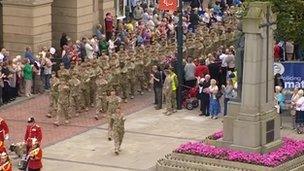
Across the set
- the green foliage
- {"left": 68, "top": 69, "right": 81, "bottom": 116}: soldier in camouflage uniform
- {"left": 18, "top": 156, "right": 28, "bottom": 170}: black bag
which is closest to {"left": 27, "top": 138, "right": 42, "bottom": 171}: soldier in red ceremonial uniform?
{"left": 18, "top": 156, "right": 28, "bottom": 170}: black bag

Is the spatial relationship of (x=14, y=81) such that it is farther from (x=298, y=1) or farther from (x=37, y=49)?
(x=298, y=1)

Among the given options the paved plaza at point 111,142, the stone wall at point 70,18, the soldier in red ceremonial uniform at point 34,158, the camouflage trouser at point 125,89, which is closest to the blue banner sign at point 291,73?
the paved plaza at point 111,142

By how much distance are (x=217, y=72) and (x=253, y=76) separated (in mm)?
10303

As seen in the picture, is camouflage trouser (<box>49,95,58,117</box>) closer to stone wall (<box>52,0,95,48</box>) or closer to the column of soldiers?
the column of soldiers

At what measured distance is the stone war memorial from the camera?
1043 inches

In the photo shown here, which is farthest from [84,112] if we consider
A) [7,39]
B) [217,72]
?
[7,39]

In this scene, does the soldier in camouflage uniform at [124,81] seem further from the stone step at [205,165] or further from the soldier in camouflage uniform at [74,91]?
the stone step at [205,165]

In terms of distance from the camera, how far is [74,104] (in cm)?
3412

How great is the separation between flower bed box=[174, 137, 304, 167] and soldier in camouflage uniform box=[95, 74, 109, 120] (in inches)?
265

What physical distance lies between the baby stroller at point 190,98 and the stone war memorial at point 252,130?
764 cm

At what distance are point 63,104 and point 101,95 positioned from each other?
1.75 meters

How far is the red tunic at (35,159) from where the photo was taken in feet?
83.8

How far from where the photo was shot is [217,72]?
3691 cm

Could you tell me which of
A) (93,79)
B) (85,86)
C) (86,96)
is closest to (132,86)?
(93,79)
